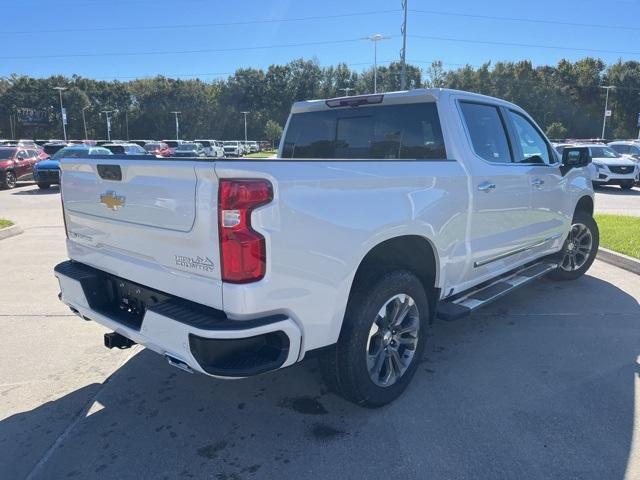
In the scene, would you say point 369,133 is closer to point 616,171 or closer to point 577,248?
point 577,248

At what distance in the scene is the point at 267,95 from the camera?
99875 millimetres

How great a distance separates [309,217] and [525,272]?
3332mm

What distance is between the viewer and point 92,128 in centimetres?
9494

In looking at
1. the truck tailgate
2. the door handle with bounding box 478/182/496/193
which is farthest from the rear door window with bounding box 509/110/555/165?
the truck tailgate

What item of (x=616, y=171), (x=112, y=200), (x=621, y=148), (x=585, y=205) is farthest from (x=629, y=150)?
(x=112, y=200)

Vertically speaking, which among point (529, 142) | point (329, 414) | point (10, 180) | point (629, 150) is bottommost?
point (329, 414)

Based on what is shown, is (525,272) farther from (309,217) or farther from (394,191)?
(309,217)

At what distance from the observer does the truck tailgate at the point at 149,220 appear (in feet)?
7.59

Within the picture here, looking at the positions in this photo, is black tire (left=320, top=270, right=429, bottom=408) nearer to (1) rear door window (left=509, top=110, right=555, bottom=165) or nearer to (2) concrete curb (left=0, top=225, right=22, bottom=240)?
(1) rear door window (left=509, top=110, right=555, bottom=165)

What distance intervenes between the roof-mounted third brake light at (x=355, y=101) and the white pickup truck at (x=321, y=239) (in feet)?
0.06

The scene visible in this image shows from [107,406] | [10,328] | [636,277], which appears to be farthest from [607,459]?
[10,328]

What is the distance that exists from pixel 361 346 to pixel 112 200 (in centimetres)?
173

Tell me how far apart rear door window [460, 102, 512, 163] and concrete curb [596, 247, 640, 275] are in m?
3.59

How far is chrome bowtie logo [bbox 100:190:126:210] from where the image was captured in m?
2.81
